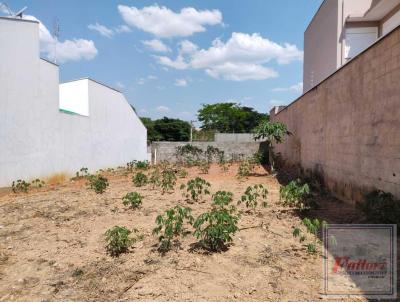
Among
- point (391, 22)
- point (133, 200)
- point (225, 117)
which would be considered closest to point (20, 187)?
point (133, 200)

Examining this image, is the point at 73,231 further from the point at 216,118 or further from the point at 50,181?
the point at 216,118

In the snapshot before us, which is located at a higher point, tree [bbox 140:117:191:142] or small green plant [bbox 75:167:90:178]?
tree [bbox 140:117:191:142]

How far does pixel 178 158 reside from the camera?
63.4 ft

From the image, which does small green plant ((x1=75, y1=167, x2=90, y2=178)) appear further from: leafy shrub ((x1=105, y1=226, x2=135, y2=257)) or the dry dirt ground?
leafy shrub ((x1=105, y1=226, x2=135, y2=257))

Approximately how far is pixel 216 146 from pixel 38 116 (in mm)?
10921

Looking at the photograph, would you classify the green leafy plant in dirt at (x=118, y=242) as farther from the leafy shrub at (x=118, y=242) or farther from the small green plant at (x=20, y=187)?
the small green plant at (x=20, y=187)

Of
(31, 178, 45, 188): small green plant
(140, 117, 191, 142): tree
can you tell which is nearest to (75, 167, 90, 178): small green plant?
(31, 178, 45, 188): small green plant

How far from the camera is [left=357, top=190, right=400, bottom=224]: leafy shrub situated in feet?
12.8

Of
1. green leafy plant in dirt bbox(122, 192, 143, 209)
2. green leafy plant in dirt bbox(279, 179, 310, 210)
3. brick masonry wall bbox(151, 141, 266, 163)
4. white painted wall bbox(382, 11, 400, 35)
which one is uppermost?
white painted wall bbox(382, 11, 400, 35)

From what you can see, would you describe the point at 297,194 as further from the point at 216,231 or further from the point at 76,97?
the point at 76,97

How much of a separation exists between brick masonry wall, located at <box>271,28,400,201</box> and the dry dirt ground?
0.76 meters

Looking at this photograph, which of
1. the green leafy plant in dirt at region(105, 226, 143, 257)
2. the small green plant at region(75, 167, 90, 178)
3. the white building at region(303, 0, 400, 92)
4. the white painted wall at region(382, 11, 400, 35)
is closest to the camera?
the green leafy plant in dirt at region(105, 226, 143, 257)

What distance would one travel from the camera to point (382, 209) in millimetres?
4012

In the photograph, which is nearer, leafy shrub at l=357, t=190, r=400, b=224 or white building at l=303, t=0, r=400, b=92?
leafy shrub at l=357, t=190, r=400, b=224
